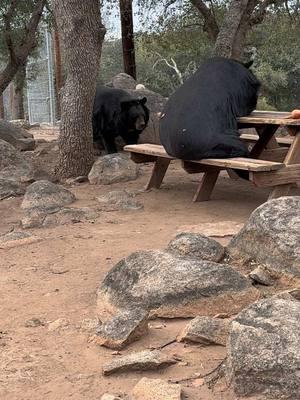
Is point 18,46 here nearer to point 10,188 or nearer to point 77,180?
point 77,180

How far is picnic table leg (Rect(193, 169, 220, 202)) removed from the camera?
20.8ft

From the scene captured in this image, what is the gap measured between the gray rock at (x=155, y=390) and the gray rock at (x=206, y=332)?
0.41 meters

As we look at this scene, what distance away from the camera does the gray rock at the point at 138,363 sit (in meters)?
2.72

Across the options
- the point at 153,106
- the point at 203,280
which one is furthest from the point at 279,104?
the point at 203,280

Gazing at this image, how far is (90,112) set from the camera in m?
7.88

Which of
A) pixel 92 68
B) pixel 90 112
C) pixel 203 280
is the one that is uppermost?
pixel 92 68

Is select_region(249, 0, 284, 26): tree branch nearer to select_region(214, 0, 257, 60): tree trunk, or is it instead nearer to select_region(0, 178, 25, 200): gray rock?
select_region(214, 0, 257, 60): tree trunk

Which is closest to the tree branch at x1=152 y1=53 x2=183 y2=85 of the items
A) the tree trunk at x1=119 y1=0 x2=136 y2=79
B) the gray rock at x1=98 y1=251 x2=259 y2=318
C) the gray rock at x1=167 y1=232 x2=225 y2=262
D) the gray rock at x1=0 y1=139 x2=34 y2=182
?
the tree trunk at x1=119 y1=0 x2=136 y2=79

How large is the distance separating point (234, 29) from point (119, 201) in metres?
3.48

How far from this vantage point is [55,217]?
19.2 ft

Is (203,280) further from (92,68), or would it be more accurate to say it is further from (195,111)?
(92,68)

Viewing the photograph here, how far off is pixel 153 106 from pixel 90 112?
10.3 feet

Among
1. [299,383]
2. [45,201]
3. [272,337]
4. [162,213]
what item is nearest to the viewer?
[299,383]

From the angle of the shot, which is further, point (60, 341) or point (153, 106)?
point (153, 106)
